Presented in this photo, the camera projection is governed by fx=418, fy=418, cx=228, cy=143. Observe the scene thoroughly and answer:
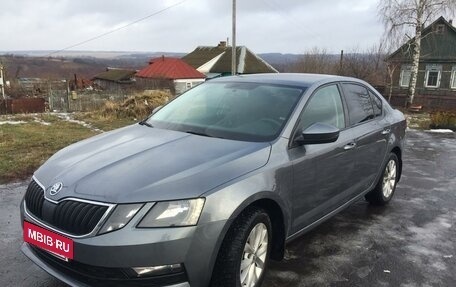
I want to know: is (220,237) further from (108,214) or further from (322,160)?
(322,160)

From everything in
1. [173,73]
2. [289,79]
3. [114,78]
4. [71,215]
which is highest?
[289,79]

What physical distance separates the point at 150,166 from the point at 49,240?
2.53ft

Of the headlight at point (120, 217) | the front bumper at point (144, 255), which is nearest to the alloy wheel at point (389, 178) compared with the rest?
the front bumper at point (144, 255)

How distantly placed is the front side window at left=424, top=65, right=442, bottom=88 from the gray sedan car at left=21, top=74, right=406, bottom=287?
37117mm

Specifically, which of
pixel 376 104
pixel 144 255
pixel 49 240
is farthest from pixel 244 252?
pixel 376 104

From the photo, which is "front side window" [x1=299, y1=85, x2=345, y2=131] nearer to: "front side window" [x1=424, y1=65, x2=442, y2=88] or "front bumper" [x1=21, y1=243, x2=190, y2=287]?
"front bumper" [x1=21, y1=243, x2=190, y2=287]

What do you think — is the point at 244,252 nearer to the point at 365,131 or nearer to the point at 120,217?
the point at 120,217

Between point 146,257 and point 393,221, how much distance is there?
3.33 metres

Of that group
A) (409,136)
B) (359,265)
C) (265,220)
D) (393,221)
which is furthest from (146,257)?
(409,136)

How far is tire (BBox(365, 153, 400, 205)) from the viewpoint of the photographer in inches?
199

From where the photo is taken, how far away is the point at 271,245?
3.24m

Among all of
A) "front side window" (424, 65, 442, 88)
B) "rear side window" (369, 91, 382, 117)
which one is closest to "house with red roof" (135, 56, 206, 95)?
"front side window" (424, 65, 442, 88)

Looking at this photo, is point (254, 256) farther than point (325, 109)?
No

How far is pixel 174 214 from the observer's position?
246 cm
